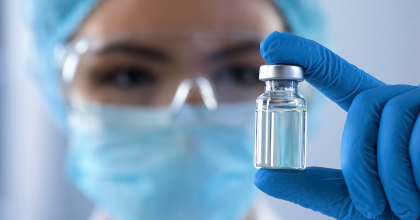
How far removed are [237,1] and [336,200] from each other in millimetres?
880

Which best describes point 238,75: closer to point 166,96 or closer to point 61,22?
point 166,96

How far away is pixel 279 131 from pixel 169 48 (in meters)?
0.74

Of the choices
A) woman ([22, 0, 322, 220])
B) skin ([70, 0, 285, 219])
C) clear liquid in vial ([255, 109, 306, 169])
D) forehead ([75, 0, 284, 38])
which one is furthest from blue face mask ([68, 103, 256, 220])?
clear liquid in vial ([255, 109, 306, 169])

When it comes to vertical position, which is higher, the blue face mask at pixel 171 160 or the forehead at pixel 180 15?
the forehead at pixel 180 15

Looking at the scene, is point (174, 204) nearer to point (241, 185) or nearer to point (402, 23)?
point (241, 185)

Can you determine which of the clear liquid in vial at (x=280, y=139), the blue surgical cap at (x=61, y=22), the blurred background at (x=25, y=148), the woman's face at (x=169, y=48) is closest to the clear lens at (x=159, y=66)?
the woman's face at (x=169, y=48)

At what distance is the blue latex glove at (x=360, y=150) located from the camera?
0.71 meters

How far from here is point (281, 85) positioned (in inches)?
28.7

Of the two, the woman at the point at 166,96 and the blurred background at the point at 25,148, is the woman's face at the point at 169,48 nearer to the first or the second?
the woman at the point at 166,96

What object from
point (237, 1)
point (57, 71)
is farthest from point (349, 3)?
point (57, 71)

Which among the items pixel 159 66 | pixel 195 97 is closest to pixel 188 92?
pixel 195 97

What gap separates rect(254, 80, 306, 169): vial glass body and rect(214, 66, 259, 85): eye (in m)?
0.77

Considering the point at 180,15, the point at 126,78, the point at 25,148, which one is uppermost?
the point at 180,15

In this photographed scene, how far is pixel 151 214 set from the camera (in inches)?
59.1
